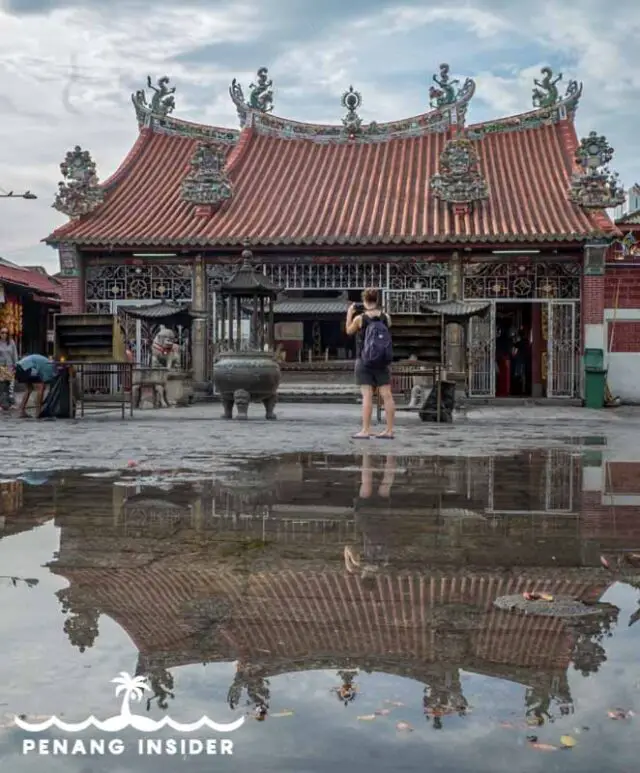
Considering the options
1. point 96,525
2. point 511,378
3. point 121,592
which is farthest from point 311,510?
point 511,378

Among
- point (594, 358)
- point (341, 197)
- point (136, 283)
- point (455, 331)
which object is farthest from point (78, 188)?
point (594, 358)

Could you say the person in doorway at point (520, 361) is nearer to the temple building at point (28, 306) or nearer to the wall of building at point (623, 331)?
the wall of building at point (623, 331)

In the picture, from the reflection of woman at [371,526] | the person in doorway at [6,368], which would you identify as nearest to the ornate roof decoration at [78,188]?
the person in doorway at [6,368]

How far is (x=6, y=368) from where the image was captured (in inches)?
619

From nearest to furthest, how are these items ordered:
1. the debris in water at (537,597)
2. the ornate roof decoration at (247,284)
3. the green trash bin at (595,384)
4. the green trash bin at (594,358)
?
the debris in water at (537,597) → the ornate roof decoration at (247,284) → the green trash bin at (595,384) → the green trash bin at (594,358)

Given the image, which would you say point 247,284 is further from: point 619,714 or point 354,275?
point 619,714

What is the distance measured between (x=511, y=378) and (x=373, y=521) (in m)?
18.8

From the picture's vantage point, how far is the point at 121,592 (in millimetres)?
3016

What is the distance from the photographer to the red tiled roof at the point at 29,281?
2440 cm

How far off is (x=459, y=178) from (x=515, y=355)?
14.5ft

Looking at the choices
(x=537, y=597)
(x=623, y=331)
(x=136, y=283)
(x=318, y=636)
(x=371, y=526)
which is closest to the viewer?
(x=318, y=636)

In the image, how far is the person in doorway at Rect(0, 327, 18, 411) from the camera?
50.9 feet

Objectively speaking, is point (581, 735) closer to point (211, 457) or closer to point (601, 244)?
point (211, 457)

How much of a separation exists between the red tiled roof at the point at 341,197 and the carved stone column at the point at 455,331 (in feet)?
2.32
